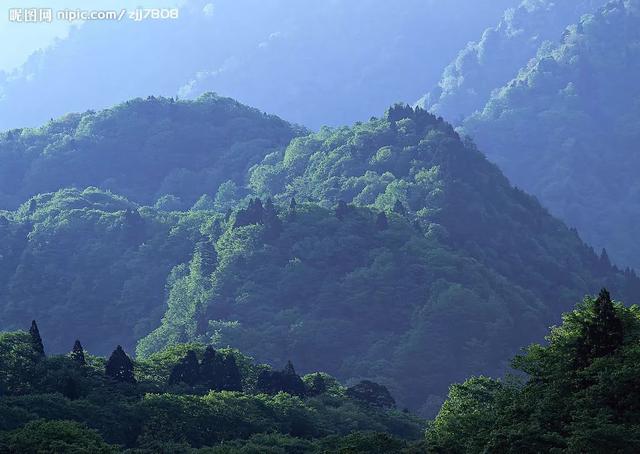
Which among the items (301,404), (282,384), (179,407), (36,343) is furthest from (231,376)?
(179,407)

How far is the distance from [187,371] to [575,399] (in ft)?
227

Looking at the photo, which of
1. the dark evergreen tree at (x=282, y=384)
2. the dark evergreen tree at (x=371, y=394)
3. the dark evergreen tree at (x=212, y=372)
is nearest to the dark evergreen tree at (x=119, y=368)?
the dark evergreen tree at (x=212, y=372)

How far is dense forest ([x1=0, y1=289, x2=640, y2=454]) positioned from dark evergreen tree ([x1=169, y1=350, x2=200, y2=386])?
152 mm

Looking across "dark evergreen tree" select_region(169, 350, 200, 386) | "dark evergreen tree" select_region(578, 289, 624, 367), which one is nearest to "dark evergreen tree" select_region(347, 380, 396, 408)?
"dark evergreen tree" select_region(169, 350, 200, 386)

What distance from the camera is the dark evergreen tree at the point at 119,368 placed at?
120000 mm

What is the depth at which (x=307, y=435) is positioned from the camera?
115 meters

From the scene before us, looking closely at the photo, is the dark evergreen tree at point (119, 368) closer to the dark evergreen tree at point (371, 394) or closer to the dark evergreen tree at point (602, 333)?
the dark evergreen tree at point (371, 394)

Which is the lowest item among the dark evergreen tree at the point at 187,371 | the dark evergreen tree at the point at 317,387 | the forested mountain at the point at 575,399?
the forested mountain at the point at 575,399

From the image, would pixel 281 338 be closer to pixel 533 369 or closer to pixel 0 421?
pixel 0 421

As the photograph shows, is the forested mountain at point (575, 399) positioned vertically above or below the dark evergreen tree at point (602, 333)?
below

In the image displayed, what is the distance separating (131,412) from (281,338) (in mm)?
85920

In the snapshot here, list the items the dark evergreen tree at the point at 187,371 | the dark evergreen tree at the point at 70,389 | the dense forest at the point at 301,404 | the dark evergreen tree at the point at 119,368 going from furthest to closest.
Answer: the dark evergreen tree at the point at 187,371 → the dark evergreen tree at the point at 119,368 → the dark evergreen tree at the point at 70,389 → the dense forest at the point at 301,404

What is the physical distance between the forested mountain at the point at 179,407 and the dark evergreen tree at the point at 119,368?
0.11 m

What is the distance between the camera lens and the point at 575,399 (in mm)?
70250
